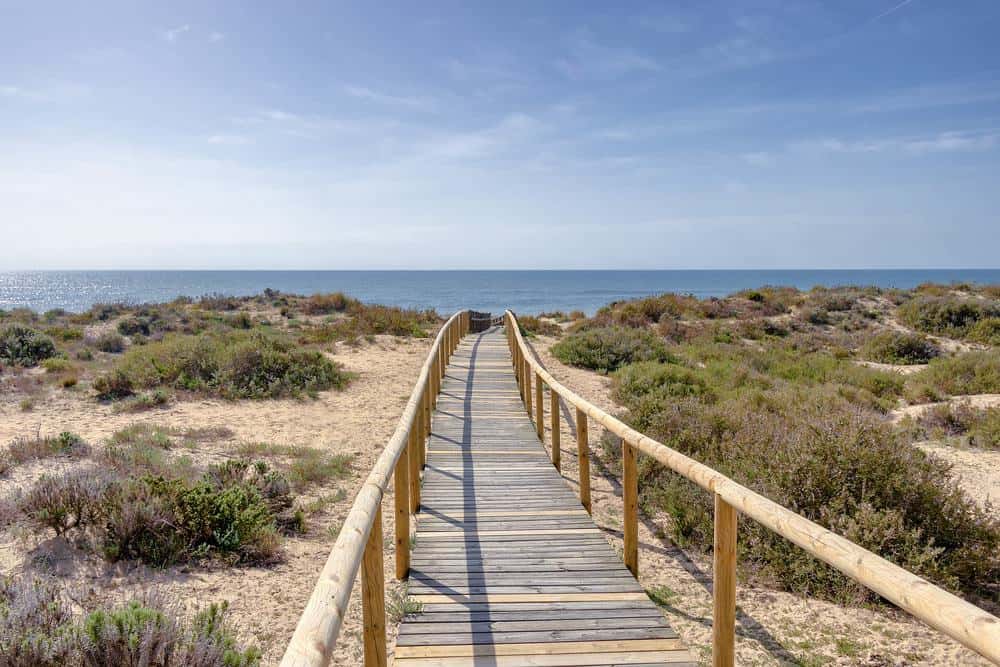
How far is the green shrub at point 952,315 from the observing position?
59.0 feet

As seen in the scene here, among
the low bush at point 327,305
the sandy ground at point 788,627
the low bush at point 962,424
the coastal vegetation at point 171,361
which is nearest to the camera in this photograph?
the sandy ground at point 788,627

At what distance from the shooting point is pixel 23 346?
44.1ft

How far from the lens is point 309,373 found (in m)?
12.0

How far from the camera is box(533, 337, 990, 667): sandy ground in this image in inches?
126

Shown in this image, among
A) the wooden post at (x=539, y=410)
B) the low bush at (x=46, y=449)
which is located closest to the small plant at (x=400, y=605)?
the wooden post at (x=539, y=410)

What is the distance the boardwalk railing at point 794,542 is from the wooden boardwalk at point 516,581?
40 cm

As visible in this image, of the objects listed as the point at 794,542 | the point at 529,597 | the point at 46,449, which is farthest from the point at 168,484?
the point at 794,542

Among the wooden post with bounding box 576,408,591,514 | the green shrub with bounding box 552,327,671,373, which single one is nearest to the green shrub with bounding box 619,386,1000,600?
the wooden post with bounding box 576,408,591,514

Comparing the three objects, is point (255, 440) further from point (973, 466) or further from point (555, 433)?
point (973, 466)

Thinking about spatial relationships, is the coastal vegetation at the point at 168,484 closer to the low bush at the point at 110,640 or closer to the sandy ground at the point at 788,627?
the low bush at the point at 110,640

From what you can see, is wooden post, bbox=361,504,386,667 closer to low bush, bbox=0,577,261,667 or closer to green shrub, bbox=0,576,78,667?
low bush, bbox=0,577,261,667

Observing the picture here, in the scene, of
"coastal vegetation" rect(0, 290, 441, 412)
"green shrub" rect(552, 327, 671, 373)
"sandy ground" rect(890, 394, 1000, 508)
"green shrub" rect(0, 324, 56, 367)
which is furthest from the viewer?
"green shrub" rect(552, 327, 671, 373)

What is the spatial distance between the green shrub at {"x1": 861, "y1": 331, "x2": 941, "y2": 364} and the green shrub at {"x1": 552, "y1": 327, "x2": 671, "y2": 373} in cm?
549

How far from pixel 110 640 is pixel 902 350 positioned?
17.6 meters
